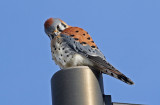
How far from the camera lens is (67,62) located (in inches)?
204

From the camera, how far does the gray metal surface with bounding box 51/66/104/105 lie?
3146 millimetres

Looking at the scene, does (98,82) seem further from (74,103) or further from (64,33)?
(64,33)

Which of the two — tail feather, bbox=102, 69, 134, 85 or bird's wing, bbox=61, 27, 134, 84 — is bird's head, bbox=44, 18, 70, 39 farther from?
tail feather, bbox=102, 69, 134, 85

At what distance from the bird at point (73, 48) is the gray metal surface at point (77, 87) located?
1.17 m

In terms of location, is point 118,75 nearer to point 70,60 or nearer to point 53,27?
point 70,60

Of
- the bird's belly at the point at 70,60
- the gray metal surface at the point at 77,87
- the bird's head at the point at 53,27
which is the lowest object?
the gray metal surface at the point at 77,87

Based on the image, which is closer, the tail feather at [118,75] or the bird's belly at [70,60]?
the tail feather at [118,75]

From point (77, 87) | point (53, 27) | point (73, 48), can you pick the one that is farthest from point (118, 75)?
point (53, 27)

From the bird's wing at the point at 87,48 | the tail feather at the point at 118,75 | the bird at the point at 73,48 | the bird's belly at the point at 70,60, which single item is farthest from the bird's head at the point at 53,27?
the tail feather at the point at 118,75

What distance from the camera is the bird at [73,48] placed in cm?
487

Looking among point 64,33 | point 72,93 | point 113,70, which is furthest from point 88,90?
point 64,33

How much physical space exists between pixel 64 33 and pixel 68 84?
251 centimetres

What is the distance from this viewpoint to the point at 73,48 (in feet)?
17.6

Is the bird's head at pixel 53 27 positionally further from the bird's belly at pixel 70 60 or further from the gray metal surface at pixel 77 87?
the gray metal surface at pixel 77 87
